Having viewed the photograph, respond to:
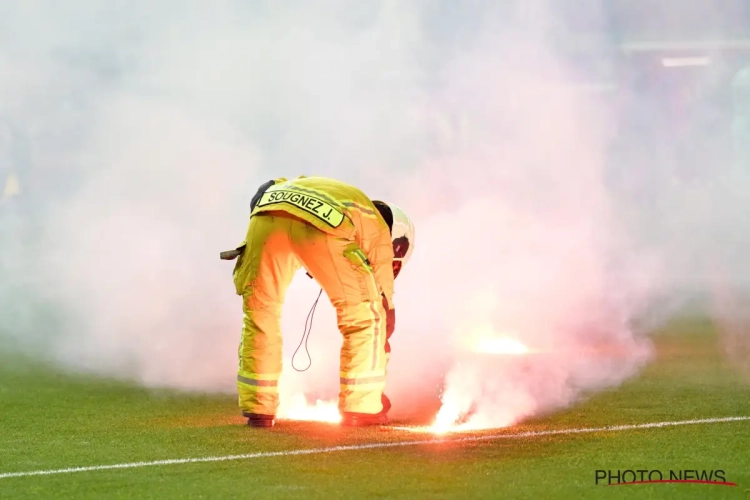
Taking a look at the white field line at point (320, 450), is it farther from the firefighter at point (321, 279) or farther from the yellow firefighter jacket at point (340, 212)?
the yellow firefighter jacket at point (340, 212)

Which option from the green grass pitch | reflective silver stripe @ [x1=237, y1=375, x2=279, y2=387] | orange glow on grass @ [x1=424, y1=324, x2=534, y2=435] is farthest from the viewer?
orange glow on grass @ [x1=424, y1=324, x2=534, y2=435]

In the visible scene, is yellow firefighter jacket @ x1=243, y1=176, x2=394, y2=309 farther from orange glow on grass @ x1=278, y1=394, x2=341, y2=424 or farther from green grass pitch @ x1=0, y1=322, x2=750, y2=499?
green grass pitch @ x1=0, y1=322, x2=750, y2=499

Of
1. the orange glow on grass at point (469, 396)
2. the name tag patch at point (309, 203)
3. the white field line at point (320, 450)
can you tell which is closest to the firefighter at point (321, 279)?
the name tag patch at point (309, 203)

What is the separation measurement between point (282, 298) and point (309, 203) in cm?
57

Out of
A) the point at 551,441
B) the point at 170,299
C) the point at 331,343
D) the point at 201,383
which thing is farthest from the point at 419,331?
the point at 551,441

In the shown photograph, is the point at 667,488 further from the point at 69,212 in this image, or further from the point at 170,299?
the point at 69,212

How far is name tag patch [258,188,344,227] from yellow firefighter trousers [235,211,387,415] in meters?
0.08

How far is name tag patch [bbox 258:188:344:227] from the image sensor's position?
A: 706cm

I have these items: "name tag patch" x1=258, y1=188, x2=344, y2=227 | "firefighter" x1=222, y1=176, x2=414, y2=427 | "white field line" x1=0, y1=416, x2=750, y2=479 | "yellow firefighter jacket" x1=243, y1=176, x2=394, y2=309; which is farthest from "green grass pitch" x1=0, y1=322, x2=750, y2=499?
"name tag patch" x1=258, y1=188, x2=344, y2=227

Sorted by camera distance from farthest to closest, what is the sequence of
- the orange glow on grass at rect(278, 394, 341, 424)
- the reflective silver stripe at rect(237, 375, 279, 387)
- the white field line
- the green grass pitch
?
1. the orange glow on grass at rect(278, 394, 341, 424)
2. the reflective silver stripe at rect(237, 375, 279, 387)
3. the white field line
4. the green grass pitch

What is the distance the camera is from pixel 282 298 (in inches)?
289

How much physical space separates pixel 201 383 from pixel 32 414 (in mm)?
1545

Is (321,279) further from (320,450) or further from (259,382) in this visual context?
(320,450)

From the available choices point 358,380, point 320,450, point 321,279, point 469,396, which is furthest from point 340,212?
point 469,396
